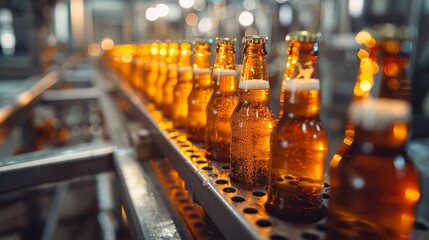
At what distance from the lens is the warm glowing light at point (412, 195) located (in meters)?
0.52

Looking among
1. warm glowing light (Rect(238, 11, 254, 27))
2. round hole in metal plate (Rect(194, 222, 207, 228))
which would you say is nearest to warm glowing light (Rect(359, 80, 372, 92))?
round hole in metal plate (Rect(194, 222, 207, 228))

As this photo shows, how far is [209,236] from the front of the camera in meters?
0.94

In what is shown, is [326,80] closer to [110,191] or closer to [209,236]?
[110,191]

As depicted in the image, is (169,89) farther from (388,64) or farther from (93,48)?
(93,48)

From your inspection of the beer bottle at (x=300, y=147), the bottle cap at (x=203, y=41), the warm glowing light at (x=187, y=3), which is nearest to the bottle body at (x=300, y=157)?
the beer bottle at (x=300, y=147)

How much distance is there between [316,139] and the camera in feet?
2.17

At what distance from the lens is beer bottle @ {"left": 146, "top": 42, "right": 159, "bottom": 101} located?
214cm

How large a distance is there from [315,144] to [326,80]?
15.2 feet

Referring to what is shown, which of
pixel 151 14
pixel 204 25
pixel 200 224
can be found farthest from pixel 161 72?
pixel 151 14

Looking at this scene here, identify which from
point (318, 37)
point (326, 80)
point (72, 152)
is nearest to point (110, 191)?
point (72, 152)

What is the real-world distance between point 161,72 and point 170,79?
0.18m

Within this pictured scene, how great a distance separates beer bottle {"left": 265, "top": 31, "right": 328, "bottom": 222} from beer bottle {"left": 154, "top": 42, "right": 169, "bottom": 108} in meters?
1.24

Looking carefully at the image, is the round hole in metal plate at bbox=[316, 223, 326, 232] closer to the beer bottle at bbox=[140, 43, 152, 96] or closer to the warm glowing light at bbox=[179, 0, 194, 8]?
the beer bottle at bbox=[140, 43, 152, 96]

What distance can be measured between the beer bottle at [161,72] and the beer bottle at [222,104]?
0.86 metres
